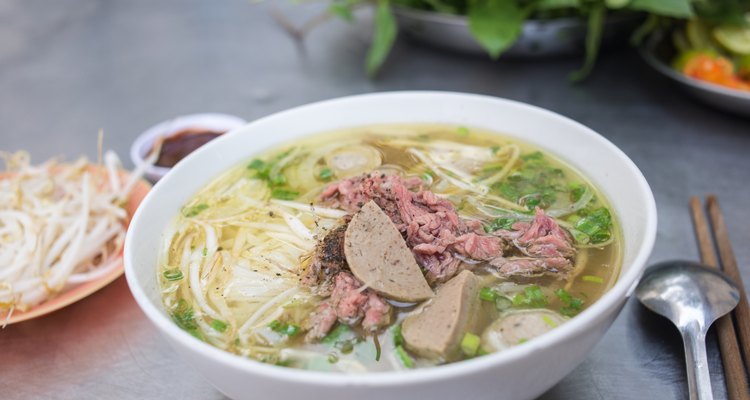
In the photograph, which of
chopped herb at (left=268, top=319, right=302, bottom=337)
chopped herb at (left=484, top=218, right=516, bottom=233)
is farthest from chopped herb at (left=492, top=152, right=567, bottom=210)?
chopped herb at (left=268, top=319, right=302, bottom=337)

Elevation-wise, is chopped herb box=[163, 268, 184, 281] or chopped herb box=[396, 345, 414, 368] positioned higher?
chopped herb box=[163, 268, 184, 281]

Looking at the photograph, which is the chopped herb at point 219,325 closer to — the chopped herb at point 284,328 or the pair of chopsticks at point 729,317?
the chopped herb at point 284,328

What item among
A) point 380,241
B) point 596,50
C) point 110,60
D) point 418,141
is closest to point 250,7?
point 110,60

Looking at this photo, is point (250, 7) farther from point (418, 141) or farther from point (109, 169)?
point (418, 141)

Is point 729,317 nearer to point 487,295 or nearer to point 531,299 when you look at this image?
point 531,299

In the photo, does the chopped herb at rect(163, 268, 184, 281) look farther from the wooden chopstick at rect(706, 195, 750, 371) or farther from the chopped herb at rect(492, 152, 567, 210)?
the wooden chopstick at rect(706, 195, 750, 371)
